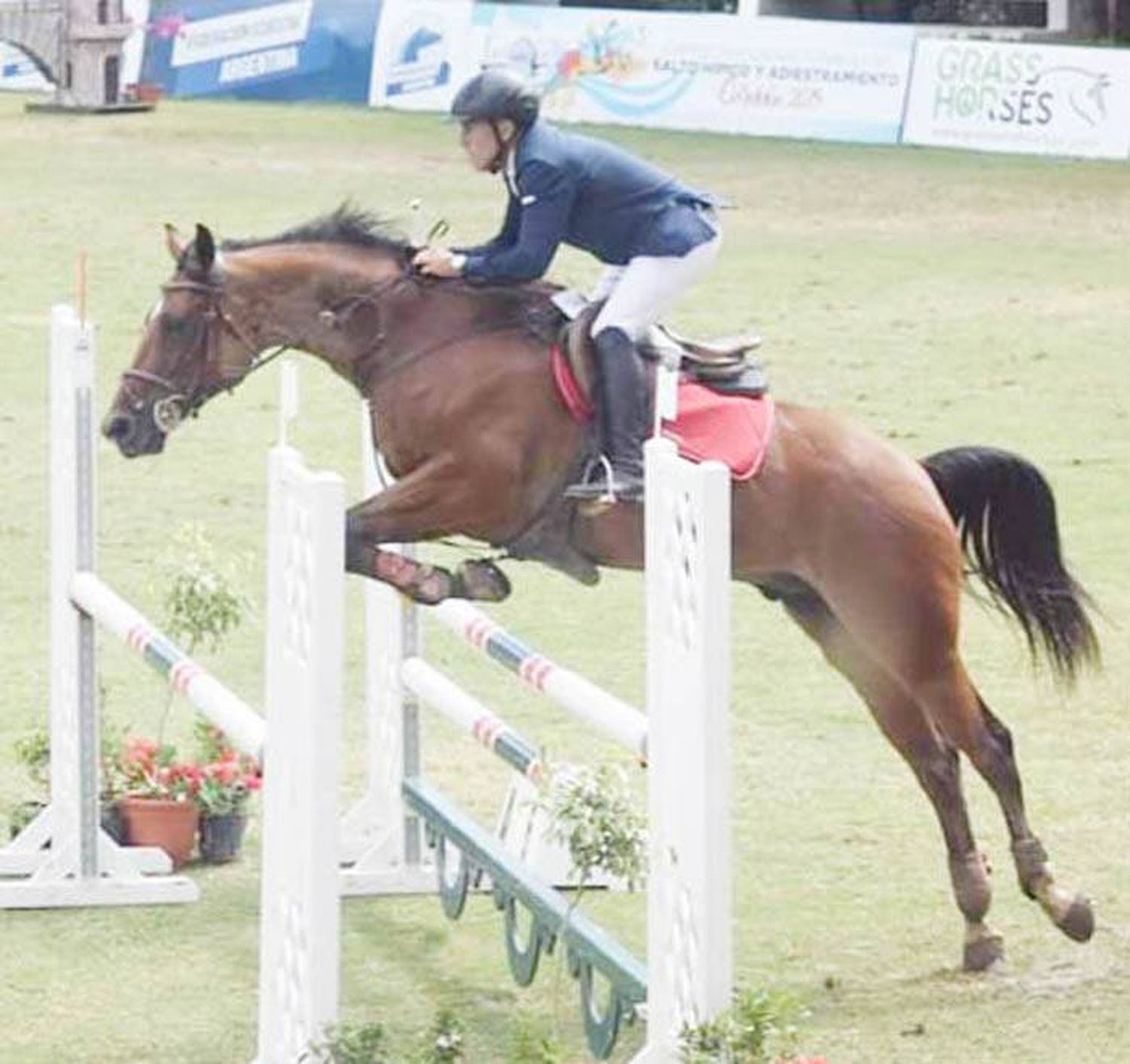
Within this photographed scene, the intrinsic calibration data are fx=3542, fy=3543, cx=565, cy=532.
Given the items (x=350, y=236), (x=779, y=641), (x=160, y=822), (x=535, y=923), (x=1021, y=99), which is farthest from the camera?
(x=1021, y=99)

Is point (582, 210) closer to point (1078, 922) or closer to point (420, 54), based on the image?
point (1078, 922)

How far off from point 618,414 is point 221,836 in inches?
69.1

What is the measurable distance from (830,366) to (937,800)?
11.8m

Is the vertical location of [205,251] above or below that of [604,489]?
above

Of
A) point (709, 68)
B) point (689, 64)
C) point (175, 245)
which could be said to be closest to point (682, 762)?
point (175, 245)

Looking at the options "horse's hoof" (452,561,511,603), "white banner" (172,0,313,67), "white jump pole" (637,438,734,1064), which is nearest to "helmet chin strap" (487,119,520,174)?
"horse's hoof" (452,561,511,603)

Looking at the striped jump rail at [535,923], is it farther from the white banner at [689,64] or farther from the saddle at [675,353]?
the white banner at [689,64]

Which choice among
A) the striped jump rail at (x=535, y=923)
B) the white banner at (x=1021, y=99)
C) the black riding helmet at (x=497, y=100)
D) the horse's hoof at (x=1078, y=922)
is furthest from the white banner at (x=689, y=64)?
the horse's hoof at (x=1078, y=922)

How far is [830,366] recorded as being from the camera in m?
20.9

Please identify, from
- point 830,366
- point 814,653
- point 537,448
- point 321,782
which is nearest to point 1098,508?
point 814,653

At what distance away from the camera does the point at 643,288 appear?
986 centimetres

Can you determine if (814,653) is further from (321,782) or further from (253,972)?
(321,782)

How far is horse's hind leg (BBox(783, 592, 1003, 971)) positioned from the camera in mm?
8984

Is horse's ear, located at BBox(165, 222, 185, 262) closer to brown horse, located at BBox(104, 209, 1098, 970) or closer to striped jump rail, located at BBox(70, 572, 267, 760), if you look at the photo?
brown horse, located at BBox(104, 209, 1098, 970)
